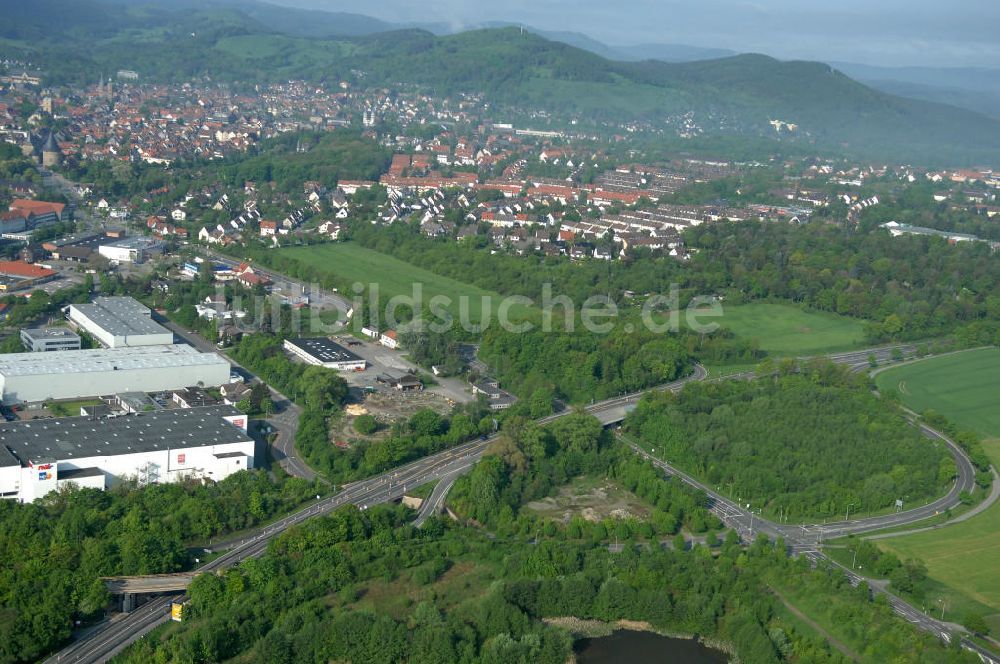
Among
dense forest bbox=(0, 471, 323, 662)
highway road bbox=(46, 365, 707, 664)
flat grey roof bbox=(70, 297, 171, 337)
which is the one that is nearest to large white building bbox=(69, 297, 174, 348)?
flat grey roof bbox=(70, 297, 171, 337)

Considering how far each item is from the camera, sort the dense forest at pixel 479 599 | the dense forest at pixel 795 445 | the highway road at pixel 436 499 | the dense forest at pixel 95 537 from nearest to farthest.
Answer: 1. the dense forest at pixel 95 537
2. the dense forest at pixel 479 599
3. the highway road at pixel 436 499
4. the dense forest at pixel 795 445

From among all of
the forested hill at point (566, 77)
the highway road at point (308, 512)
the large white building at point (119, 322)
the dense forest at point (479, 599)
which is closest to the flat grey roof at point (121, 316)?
the large white building at point (119, 322)

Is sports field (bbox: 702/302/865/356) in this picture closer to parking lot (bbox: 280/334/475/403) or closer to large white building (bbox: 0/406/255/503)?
parking lot (bbox: 280/334/475/403)

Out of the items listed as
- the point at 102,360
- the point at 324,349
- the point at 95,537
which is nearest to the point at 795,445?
the point at 324,349

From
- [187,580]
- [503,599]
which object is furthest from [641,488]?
[187,580]

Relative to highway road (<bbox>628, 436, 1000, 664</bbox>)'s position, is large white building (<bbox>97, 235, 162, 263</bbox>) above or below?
below

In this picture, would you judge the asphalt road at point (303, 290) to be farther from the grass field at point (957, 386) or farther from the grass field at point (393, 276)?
the grass field at point (957, 386)
